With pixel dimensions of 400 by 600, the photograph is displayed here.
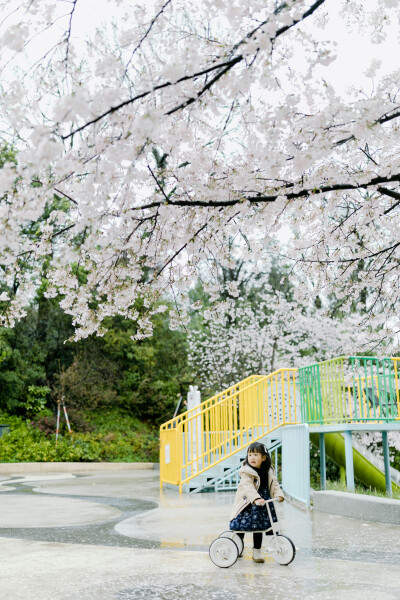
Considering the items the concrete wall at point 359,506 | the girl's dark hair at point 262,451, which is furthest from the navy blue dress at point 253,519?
the concrete wall at point 359,506

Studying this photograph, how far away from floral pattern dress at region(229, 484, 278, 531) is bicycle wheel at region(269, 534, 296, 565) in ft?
0.71

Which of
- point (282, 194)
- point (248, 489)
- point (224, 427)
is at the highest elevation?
point (282, 194)

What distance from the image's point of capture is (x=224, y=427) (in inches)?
521

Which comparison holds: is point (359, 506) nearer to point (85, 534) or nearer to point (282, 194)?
point (85, 534)

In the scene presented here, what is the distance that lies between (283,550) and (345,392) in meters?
6.07

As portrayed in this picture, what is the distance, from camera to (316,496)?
9.01 meters

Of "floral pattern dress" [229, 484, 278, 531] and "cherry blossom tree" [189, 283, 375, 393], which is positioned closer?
"floral pattern dress" [229, 484, 278, 531]

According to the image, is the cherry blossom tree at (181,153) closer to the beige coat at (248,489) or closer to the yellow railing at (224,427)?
the beige coat at (248,489)

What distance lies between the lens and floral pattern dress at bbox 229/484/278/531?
18.1ft

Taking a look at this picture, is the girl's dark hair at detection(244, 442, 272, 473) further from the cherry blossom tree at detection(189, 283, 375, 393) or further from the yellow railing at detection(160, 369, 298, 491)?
the cherry blossom tree at detection(189, 283, 375, 393)

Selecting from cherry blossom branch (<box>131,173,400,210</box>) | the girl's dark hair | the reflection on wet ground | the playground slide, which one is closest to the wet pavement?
the reflection on wet ground

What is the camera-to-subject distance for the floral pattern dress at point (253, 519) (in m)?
5.52

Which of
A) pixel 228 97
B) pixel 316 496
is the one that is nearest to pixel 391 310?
pixel 316 496

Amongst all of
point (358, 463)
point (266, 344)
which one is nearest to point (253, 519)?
point (358, 463)
